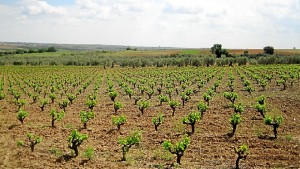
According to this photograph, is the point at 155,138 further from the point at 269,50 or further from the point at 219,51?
the point at 269,50

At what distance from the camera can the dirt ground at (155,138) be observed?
14703mm

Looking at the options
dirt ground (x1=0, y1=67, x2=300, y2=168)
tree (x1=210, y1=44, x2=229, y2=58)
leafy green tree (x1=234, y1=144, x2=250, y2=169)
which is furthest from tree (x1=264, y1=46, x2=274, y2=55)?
leafy green tree (x1=234, y1=144, x2=250, y2=169)

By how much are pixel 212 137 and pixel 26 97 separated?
22067 mm

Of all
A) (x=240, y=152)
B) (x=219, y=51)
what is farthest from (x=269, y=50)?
(x=240, y=152)

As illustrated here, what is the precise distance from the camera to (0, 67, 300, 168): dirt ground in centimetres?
1470

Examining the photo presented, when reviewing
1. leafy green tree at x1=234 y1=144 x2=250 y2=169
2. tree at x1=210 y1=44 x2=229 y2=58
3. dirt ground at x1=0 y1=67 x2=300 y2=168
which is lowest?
dirt ground at x1=0 y1=67 x2=300 y2=168

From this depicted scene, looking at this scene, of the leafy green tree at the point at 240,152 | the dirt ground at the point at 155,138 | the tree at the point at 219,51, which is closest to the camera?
the leafy green tree at the point at 240,152

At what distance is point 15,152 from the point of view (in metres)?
16.2

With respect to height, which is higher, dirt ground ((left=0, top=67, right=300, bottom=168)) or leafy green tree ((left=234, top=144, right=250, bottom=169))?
leafy green tree ((left=234, top=144, right=250, bottom=169))

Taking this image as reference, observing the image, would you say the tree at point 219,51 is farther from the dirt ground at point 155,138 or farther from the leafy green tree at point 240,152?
the leafy green tree at point 240,152

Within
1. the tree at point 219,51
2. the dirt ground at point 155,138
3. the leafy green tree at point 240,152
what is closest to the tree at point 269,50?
the tree at point 219,51

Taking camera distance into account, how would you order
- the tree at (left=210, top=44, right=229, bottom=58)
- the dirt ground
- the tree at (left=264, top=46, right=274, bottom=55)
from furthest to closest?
the tree at (left=264, top=46, right=274, bottom=55)
the tree at (left=210, top=44, right=229, bottom=58)
the dirt ground

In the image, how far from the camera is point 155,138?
18266mm

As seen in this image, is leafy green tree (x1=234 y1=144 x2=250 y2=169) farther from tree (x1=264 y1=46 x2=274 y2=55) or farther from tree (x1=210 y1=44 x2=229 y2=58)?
tree (x1=264 y1=46 x2=274 y2=55)
